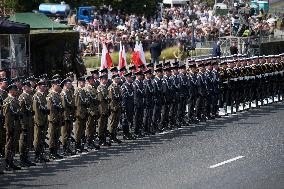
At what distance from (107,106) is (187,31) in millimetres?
24087

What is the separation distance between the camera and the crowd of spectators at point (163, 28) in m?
39.1

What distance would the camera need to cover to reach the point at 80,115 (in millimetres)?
20188

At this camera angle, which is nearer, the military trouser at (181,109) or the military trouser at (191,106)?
the military trouser at (181,109)

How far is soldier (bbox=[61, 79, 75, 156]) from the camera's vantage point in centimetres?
1966

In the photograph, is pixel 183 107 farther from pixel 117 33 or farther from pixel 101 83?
pixel 117 33

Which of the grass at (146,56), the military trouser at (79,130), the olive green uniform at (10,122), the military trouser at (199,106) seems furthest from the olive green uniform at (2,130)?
the grass at (146,56)

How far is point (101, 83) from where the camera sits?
69.6 feet

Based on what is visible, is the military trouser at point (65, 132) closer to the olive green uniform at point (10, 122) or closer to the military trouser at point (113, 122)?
the olive green uniform at point (10, 122)

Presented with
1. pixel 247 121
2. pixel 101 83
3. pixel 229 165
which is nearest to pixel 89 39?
pixel 247 121

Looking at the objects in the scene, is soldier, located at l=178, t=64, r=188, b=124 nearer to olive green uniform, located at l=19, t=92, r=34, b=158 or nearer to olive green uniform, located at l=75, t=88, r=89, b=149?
olive green uniform, located at l=75, t=88, r=89, b=149

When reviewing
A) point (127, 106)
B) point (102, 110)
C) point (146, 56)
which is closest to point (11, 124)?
Result: point (102, 110)

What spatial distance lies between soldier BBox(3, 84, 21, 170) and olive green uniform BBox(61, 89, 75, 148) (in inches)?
62.0

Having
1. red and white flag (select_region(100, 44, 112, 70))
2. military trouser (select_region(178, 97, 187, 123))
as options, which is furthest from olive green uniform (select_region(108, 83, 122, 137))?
red and white flag (select_region(100, 44, 112, 70))

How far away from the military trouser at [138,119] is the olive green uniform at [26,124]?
408cm
